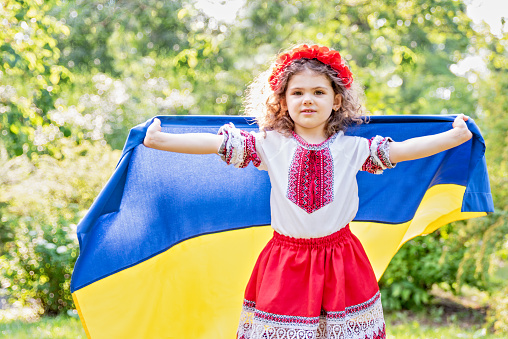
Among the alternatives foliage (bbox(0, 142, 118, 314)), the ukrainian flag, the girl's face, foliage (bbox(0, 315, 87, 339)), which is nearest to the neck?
the girl's face

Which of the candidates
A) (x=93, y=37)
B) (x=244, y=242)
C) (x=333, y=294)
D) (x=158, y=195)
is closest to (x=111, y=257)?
(x=158, y=195)

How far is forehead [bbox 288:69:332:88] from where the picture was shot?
8.24 feet

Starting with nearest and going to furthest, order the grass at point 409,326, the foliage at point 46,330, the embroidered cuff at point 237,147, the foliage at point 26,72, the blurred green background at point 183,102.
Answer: the embroidered cuff at point 237,147, the foliage at point 46,330, the grass at point 409,326, the foliage at point 26,72, the blurred green background at point 183,102

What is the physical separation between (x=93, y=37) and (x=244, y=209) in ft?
22.8

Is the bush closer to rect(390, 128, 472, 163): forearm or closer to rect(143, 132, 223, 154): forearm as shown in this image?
rect(390, 128, 472, 163): forearm

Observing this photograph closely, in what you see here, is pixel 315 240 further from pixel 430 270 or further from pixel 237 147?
pixel 430 270

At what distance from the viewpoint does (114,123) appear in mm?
11180

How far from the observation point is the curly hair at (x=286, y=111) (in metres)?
2.55

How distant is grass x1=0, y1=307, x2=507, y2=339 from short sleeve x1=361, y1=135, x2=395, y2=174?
2351 millimetres

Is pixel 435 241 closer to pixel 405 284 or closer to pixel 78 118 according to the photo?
pixel 405 284

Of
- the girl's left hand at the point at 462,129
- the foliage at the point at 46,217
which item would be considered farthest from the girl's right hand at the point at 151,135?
the foliage at the point at 46,217

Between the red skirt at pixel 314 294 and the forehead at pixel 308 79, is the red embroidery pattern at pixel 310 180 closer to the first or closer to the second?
the red skirt at pixel 314 294

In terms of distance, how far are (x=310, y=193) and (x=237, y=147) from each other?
0.40m

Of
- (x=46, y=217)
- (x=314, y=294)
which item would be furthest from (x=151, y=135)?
(x=46, y=217)
